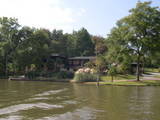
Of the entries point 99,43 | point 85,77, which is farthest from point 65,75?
point 99,43

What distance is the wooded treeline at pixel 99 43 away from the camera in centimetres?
3938

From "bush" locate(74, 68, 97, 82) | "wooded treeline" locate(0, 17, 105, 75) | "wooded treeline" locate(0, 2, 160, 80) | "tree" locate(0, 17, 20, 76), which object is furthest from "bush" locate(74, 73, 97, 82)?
"tree" locate(0, 17, 20, 76)

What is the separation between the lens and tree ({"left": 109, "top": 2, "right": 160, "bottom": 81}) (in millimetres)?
38969

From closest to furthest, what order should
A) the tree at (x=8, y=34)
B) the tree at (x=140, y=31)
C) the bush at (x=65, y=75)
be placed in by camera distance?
1. the tree at (x=140, y=31)
2. the bush at (x=65, y=75)
3. the tree at (x=8, y=34)

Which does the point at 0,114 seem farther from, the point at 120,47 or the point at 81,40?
the point at 81,40

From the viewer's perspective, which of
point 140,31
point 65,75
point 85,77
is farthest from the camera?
point 65,75

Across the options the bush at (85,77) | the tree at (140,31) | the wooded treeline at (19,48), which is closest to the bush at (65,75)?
the bush at (85,77)

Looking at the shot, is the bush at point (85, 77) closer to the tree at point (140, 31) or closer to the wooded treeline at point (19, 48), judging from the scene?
the tree at point (140, 31)

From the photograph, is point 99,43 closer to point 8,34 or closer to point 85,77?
point 8,34

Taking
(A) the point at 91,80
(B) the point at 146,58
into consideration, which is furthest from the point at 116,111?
(B) the point at 146,58

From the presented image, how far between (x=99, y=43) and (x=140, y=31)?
31.7 m

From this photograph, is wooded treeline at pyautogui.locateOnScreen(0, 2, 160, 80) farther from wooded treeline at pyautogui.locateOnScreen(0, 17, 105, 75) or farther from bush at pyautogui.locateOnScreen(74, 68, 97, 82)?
bush at pyautogui.locateOnScreen(74, 68, 97, 82)

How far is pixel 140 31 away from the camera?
3988cm

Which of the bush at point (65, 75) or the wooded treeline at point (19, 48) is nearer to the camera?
the bush at point (65, 75)
